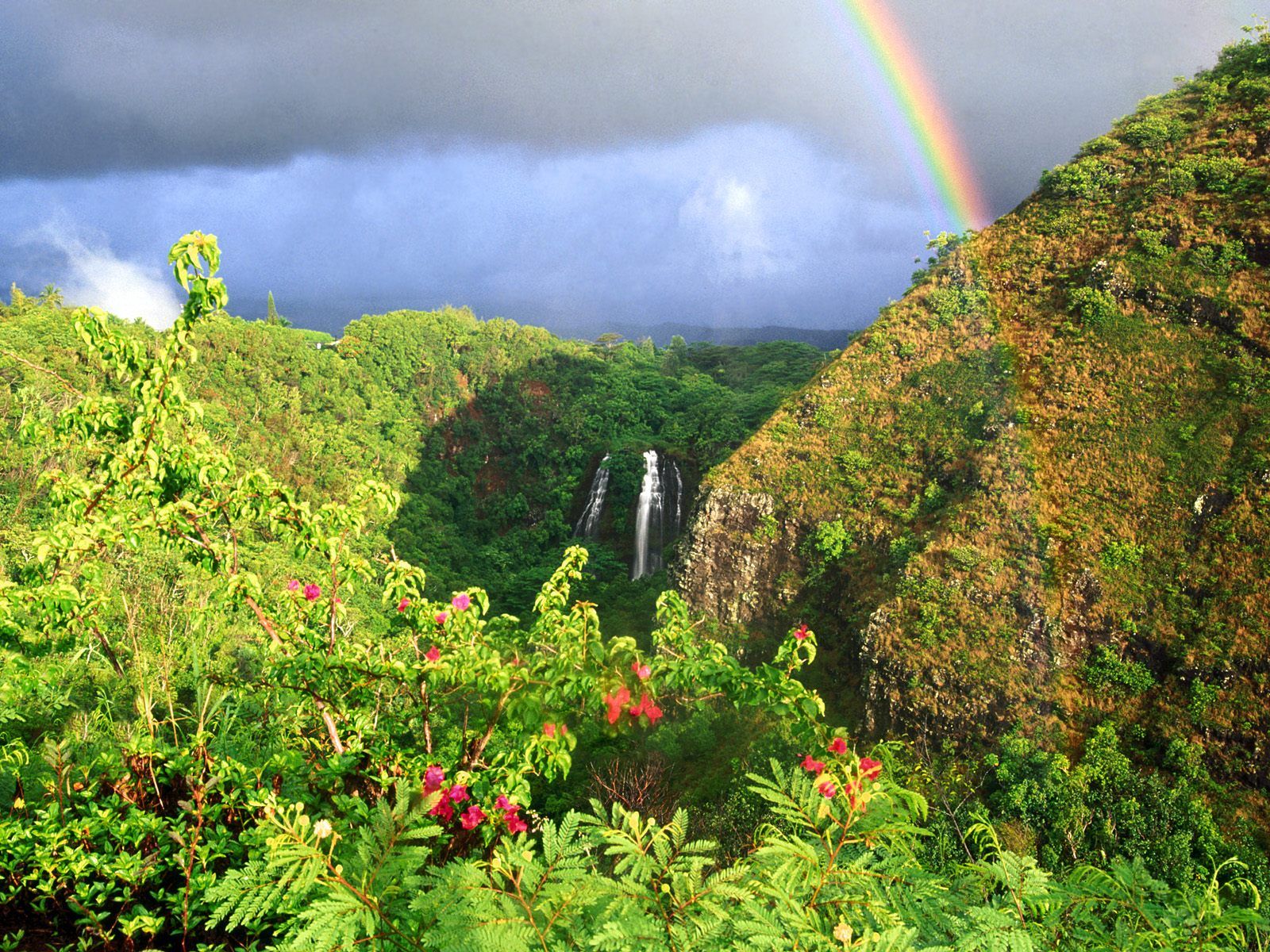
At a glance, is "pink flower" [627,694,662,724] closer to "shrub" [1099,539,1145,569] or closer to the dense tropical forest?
the dense tropical forest

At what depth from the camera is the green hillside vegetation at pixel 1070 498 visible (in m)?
17.0

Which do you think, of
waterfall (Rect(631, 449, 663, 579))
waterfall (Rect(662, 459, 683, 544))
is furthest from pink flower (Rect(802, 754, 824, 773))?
waterfall (Rect(662, 459, 683, 544))

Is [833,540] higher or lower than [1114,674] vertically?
higher

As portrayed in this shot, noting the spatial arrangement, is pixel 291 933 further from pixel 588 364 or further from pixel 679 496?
pixel 588 364

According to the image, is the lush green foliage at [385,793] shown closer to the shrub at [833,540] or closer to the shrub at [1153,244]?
the shrub at [833,540]

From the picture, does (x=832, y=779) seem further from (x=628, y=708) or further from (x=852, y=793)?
(x=628, y=708)

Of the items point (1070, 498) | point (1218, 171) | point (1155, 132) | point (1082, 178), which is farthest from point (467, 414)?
point (1218, 171)

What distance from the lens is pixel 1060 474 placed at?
21.8m

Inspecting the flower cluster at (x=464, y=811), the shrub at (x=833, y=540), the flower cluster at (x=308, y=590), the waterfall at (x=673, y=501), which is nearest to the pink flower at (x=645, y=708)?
the flower cluster at (x=464, y=811)

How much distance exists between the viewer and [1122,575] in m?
19.4

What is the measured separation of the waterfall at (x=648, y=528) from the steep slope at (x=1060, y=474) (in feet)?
35.0

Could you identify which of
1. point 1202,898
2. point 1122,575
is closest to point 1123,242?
point 1122,575

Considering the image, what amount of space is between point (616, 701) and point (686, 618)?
0.88 m

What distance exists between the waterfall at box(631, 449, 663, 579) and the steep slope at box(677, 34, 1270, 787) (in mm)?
10662
